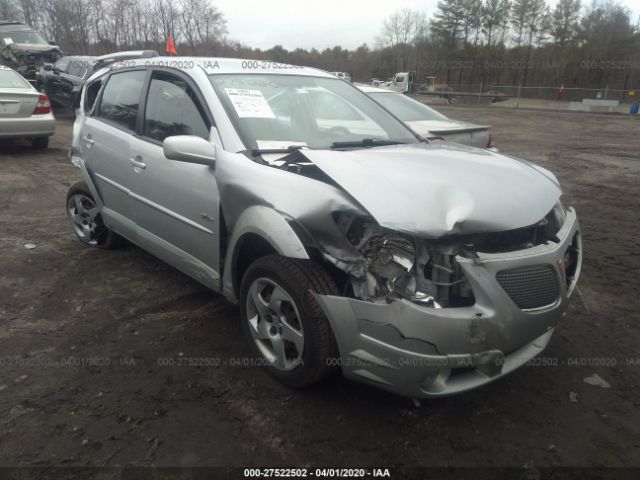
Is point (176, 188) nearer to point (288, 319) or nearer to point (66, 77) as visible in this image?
point (288, 319)

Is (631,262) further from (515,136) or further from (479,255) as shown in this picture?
(515,136)

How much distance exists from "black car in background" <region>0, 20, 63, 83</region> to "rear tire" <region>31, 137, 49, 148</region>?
287 inches

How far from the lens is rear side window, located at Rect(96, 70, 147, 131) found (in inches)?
151

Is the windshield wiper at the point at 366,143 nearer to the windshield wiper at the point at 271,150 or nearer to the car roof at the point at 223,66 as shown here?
the windshield wiper at the point at 271,150

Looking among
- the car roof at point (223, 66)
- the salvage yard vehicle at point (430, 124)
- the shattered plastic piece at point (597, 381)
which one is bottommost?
the shattered plastic piece at point (597, 381)

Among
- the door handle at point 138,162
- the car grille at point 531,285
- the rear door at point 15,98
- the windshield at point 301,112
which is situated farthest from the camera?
the rear door at point 15,98

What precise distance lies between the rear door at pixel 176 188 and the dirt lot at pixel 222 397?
0.50 m

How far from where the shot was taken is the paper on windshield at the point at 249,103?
305cm

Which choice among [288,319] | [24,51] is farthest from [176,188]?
[24,51]

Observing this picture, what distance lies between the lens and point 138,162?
3.58 metres

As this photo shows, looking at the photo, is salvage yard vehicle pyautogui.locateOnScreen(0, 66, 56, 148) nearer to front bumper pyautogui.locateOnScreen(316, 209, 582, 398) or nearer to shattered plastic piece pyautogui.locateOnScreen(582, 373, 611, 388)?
front bumper pyautogui.locateOnScreen(316, 209, 582, 398)

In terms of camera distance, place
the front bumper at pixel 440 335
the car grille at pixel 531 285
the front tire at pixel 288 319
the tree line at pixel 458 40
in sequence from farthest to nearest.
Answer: the tree line at pixel 458 40 → the front tire at pixel 288 319 → the car grille at pixel 531 285 → the front bumper at pixel 440 335

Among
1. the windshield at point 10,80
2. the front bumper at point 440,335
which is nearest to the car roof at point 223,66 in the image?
the front bumper at point 440,335

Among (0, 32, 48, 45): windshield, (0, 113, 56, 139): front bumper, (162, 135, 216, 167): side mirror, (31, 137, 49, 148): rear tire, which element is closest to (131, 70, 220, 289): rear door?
(162, 135, 216, 167): side mirror
